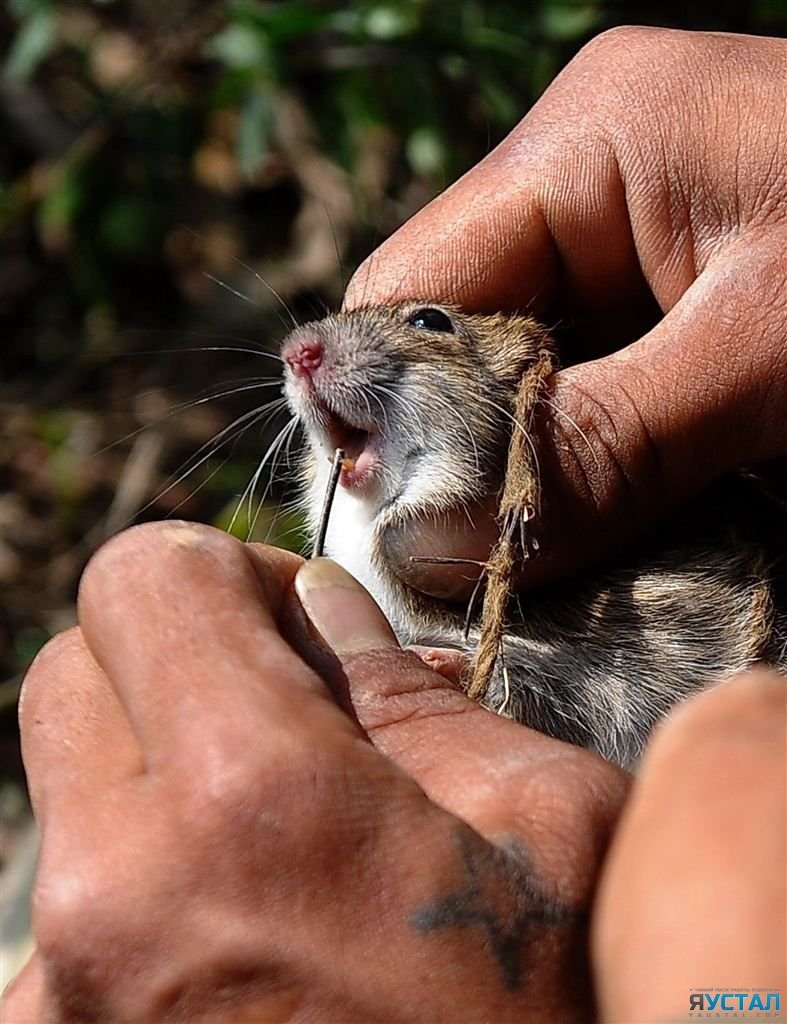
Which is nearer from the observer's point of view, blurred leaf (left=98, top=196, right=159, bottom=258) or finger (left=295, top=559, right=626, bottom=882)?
finger (left=295, top=559, right=626, bottom=882)

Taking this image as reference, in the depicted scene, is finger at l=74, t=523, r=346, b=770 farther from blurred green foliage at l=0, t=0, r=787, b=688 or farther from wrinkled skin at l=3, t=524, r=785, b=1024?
blurred green foliage at l=0, t=0, r=787, b=688

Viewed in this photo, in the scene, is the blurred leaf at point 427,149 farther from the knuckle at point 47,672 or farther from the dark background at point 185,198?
the knuckle at point 47,672

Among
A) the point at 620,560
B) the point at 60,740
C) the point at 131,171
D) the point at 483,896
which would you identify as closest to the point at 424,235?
the point at 620,560

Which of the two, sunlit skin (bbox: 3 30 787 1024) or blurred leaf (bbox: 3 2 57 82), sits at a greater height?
blurred leaf (bbox: 3 2 57 82)

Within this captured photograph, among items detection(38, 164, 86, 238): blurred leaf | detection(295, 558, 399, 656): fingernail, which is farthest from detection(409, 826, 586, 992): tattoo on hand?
detection(38, 164, 86, 238): blurred leaf

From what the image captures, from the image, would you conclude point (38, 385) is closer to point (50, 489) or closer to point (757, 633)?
point (50, 489)

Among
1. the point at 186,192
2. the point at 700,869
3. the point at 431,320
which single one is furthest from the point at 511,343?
the point at 186,192

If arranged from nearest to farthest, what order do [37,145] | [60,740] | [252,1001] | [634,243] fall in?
[252,1001], [60,740], [634,243], [37,145]
